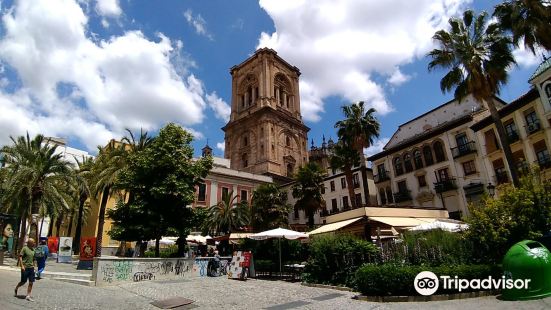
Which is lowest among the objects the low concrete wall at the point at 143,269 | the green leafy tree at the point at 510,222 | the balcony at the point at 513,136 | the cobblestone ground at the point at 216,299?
the cobblestone ground at the point at 216,299

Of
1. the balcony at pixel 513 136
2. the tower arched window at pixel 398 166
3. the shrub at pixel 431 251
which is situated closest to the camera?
the shrub at pixel 431 251

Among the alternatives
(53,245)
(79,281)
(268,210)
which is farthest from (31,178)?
(268,210)

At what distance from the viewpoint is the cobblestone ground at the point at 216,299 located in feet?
28.7

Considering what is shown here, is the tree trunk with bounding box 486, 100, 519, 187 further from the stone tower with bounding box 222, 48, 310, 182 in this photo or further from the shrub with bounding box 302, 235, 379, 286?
the stone tower with bounding box 222, 48, 310, 182

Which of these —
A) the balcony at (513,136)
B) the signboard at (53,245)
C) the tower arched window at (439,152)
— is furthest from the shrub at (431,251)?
the signboard at (53,245)

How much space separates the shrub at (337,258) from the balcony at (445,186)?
23.1 meters

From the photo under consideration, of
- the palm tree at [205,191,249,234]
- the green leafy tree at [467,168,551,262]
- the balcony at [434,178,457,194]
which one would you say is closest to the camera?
the green leafy tree at [467,168,551,262]

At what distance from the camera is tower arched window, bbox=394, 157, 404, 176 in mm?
38722

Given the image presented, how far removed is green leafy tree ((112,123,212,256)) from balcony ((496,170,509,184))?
25.5 meters

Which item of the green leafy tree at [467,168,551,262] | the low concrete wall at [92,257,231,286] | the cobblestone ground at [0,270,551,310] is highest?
the green leafy tree at [467,168,551,262]

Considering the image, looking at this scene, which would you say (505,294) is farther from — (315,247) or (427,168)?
(427,168)

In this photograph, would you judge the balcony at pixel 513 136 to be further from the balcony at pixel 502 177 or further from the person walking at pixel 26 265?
the person walking at pixel 26 265

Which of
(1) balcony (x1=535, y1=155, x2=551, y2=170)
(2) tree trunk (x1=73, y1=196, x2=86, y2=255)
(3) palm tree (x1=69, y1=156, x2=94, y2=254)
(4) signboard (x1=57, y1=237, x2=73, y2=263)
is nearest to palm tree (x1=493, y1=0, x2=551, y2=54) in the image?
(1) balcony (x1=535, y1=155, x2=551, y2=170)

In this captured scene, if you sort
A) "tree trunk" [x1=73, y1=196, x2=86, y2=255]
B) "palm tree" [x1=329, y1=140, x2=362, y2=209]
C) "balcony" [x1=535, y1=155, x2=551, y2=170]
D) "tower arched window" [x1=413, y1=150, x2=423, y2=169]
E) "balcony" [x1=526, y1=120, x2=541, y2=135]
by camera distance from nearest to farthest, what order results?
"balcony" [x1=535, y1=155, x2=551, y2=170] < "balcony" [x1=526, y1=120, x2=541, y2=135] < "tree trunk" [x1=73, y1=196, x2=86, y2=255] < "palm tree" [x1=329, y1=140, x2=362, y2=209] < "tower arched window" [x1=413, y1=150, x2=423, y2=169]
